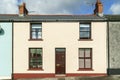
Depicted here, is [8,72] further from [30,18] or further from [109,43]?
[109,43]

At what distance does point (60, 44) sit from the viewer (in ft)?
96.8

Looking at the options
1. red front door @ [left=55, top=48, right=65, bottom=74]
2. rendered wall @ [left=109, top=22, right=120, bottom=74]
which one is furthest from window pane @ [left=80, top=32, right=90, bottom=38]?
red front door @ [left=55, top=48, right=65, bottom=74]

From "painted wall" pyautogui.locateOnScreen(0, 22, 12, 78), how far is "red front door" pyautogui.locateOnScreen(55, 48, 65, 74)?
4.71m

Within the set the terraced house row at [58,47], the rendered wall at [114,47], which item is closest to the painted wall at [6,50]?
the terraced house row at [58,47]

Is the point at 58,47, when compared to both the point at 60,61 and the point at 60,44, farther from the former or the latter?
the point at 60,61

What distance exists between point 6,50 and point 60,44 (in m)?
5.45

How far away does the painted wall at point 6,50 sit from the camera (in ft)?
95.2

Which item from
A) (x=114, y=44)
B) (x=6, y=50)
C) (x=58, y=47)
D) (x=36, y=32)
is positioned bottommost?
(x=6, y=50)

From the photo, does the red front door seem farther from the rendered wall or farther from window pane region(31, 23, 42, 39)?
the rendered wall

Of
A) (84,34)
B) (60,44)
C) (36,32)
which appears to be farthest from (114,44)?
(36,32)

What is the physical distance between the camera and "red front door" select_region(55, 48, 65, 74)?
29.6 meters

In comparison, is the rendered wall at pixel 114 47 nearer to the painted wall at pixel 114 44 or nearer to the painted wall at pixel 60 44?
the painted wall at pixel 114 44

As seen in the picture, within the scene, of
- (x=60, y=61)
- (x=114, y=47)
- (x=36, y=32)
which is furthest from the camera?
(x=36, y=32)

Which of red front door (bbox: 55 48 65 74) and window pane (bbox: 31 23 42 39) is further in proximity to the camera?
window pane (bbox: 31 23 42 39)
